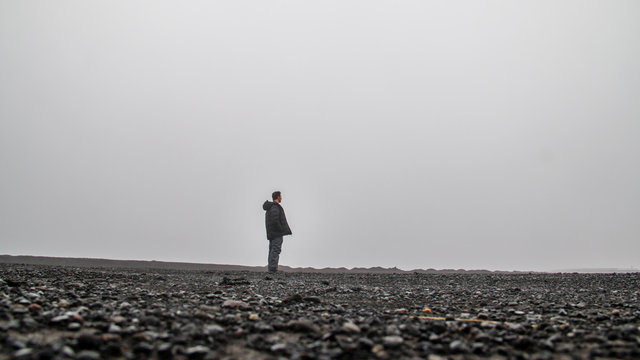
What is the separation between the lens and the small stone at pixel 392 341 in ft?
14.6

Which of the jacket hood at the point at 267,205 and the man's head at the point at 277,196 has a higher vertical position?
the man's head at the point at 277,196

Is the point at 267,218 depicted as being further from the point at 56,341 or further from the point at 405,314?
the point at 56,341

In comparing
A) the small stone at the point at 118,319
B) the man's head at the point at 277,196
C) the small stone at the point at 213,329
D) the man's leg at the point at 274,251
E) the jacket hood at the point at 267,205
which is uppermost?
the man's head at the point at 277,196

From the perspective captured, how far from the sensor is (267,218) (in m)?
19.6

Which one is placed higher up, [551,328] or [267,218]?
[267,218]

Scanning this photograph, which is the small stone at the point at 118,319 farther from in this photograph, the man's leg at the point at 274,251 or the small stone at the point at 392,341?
the man's leg at the point at 274,251

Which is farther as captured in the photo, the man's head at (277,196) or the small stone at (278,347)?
the man's head at (277,196)

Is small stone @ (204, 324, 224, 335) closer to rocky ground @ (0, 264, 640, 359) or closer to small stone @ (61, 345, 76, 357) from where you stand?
rocky ground @ (0, 264, 640, 359)

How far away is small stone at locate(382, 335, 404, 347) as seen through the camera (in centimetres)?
445

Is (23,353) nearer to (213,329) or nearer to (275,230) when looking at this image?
(213,329)

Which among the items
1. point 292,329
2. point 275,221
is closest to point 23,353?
point 292,329

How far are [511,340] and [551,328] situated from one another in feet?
3.28

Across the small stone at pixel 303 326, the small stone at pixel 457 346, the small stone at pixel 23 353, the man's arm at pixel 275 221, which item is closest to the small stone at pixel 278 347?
the small stone at pixel 303 326

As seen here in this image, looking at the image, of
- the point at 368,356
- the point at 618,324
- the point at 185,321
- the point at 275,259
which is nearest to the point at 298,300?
the point at 185,321
